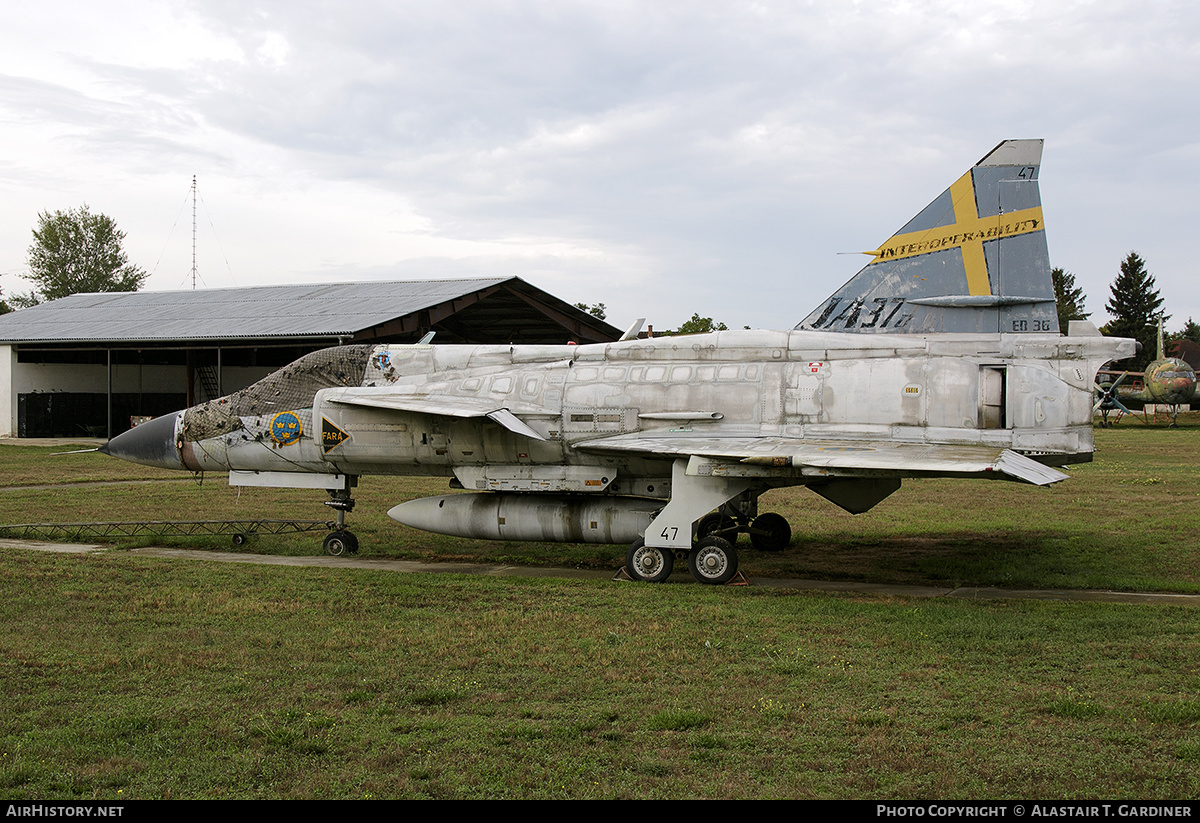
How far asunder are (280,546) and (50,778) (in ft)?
32.1

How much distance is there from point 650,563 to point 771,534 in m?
3.74

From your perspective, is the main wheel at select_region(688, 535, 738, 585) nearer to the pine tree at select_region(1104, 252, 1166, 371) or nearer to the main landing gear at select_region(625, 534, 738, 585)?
the main landing gear at select_region(625, 534, 738, 585)

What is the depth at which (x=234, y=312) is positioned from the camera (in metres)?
38.8

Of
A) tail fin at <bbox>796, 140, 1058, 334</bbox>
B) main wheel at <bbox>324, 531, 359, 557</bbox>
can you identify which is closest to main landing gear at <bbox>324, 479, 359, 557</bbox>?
main wheel at <bbox>324, 531, 359, 557</bbox>

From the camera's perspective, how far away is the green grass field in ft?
18.2

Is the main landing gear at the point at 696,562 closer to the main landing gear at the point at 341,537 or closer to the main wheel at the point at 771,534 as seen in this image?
the main wheel at the point at 771,534

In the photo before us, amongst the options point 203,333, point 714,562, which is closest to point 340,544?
point 714,562

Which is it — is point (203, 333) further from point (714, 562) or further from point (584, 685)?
point (584, 685)

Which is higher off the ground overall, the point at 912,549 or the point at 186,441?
the point at 186,441

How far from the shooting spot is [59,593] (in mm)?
10562

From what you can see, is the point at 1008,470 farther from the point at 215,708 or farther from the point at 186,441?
the point at 186,441

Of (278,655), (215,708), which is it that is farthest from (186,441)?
(215,708)

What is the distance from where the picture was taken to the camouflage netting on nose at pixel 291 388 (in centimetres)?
1461
